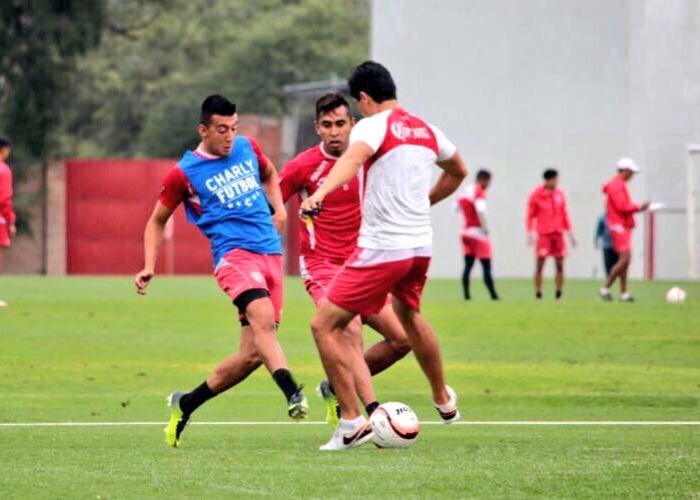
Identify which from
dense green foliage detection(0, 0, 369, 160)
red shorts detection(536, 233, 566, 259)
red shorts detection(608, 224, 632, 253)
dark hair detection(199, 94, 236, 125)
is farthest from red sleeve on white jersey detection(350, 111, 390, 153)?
dense green foliage detection(0, 0, 369, 160)

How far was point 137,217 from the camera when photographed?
53.5 metres

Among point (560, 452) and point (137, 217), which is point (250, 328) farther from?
point (137, 217)

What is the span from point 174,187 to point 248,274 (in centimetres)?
69

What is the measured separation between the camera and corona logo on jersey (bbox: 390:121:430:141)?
10.9 meters

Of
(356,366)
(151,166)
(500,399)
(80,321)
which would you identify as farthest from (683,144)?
(356,366)

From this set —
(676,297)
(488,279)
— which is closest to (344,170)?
(676,297)

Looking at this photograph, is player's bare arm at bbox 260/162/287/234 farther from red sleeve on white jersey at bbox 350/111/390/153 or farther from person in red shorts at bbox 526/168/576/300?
person in red shorts at bbox 526/168/576/300

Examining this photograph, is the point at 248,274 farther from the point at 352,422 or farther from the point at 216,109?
the point at 352,422

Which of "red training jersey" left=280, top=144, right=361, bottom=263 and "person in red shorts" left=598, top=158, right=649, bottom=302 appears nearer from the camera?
"red training jersey" left=280, top=144, right=361, bottom=263

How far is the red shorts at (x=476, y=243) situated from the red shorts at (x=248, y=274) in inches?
774

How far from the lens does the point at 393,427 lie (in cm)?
1104

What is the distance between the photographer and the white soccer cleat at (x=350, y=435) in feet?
36.1

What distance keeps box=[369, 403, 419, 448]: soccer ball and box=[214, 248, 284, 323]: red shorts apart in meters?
0.98

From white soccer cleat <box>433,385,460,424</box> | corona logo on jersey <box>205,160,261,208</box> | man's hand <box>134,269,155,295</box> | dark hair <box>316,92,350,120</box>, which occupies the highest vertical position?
dark hair <box>316,92,350,120</box>
